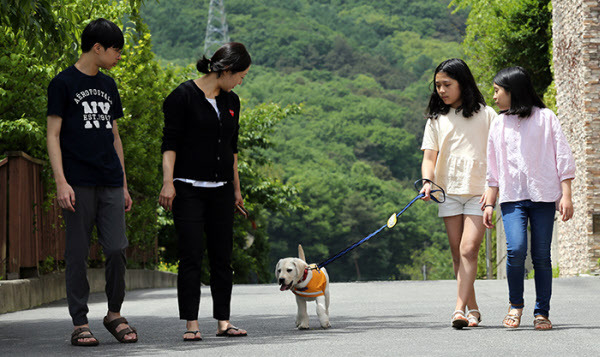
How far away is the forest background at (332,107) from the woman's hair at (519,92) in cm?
1015

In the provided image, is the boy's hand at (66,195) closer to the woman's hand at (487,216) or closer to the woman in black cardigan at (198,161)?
the woman in black cardigan at (198,161)

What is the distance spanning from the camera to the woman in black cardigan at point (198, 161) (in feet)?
21.1

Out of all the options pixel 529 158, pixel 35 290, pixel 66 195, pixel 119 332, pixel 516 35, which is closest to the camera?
pixel 66 195

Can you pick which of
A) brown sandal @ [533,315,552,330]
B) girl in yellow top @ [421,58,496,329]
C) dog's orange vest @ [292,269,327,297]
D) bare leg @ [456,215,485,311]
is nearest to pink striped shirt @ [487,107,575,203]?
girl in yellow top @ [421,58,496,329]

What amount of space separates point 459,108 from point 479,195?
65 cm

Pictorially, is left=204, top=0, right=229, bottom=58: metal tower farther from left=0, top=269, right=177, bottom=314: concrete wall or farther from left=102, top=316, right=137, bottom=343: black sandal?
left=102, top=316, right=137, bottom=343: black sandal

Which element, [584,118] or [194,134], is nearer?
[194,134]

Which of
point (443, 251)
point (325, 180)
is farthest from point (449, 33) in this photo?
point (443, 251)

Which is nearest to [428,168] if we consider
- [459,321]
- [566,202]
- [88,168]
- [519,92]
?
[519,92]

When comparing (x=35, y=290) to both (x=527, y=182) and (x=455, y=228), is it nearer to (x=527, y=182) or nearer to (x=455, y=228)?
(x=455, y=228)

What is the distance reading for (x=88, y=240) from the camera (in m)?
6.51

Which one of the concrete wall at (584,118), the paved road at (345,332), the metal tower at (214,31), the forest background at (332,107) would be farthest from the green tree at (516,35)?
the metal tower at (214,31)

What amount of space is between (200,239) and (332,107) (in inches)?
4257

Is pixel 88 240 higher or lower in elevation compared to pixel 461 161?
lower
